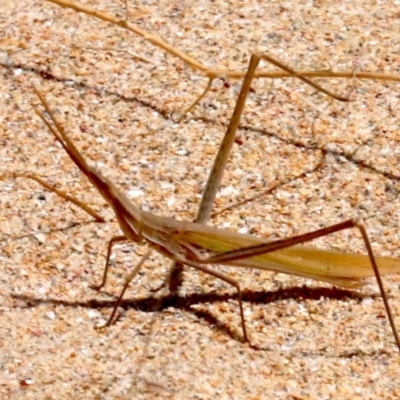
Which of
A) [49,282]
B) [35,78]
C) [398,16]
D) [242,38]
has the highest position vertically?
[398,16]

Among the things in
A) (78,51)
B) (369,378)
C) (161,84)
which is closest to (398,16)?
(161,84)

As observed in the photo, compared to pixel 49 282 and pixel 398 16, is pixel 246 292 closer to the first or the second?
pixel 49 282

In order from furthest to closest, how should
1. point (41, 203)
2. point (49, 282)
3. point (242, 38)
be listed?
1. point (242, 38)
2. point (41, 203)
3. point (49, 282)

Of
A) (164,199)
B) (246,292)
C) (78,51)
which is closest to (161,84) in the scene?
(78,51)

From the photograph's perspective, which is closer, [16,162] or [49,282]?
[49,282]

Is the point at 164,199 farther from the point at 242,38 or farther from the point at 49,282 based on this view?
the point at 242,38

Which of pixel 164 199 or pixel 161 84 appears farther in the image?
pixel 161 84

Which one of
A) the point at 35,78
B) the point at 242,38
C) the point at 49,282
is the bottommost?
the point at 49,282

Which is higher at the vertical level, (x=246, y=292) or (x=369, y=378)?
(x=246, y=292)

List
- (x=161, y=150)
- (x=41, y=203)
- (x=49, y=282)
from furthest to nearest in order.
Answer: (x=161, y=150) < (x=41, y=203) < (x=49, y=282)

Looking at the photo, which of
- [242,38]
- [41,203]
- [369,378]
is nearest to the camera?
[369,378]
